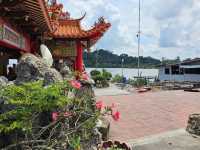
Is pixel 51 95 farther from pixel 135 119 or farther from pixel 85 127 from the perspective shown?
pixel 135 119

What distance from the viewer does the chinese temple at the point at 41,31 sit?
874 cm

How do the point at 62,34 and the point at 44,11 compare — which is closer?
the point at 44,11

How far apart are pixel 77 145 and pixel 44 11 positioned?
206 inches

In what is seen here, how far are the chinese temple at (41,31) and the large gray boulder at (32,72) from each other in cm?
274

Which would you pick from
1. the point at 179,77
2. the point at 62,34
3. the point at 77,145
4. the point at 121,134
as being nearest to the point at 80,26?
the point at 62,34

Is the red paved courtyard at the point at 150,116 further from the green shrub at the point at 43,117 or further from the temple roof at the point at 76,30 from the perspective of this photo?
the green shrub at the point at 43,117

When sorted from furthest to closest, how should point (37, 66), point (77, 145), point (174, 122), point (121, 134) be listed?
point (174, 122) < point (121, 134) < point (37, 66) < point (77, 145)

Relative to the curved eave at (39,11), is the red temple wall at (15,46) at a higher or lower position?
lower

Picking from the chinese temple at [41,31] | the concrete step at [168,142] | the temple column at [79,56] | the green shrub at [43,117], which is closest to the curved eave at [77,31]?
the chinese temple at [41,31]

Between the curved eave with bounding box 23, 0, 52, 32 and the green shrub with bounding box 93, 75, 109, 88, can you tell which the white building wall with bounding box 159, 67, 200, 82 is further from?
the curved eave with bounding box 23, 0, 52, 32

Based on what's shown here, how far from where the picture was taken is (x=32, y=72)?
5414mm

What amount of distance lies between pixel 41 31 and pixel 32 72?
7.50 m

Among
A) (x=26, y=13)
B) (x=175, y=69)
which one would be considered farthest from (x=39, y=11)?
(x=175, y=69)

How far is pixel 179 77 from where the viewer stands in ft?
146
